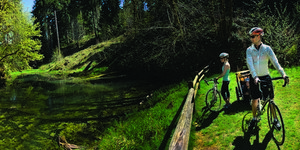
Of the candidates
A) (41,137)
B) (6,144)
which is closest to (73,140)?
(41,137)

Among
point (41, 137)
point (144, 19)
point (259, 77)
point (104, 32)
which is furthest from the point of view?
point (104, 32)

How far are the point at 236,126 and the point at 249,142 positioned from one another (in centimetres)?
104

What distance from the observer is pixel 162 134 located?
6645mm

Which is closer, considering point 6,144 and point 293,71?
point 6,144

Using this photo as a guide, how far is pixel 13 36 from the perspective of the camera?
1034 inches

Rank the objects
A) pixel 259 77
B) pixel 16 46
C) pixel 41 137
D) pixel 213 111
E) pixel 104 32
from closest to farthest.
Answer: pixel 259 77 → pixel 213 111 → pixel 41 137 → pixel 16 46 → pixel 104 32

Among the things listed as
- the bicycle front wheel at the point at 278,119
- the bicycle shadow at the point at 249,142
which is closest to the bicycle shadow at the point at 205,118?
the bicycle shadow at the point at 249,142

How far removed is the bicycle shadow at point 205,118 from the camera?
21.7 ft

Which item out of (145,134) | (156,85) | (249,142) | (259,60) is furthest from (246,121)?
(156,85)

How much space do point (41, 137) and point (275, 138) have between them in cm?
837

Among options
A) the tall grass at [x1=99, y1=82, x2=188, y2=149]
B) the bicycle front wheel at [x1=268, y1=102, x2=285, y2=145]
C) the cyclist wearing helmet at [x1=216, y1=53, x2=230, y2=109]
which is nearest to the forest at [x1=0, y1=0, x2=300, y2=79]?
the cyclist wearing helmet at [x1=216, y1=53, x2=230, y2=109]

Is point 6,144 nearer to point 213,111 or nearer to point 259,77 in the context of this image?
point 213,111

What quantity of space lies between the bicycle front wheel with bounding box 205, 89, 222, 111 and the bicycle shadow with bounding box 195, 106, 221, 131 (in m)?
0.19

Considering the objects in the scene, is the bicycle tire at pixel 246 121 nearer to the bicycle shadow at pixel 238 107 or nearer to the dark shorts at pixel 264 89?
the bicycle shadow at pixel 238 107
